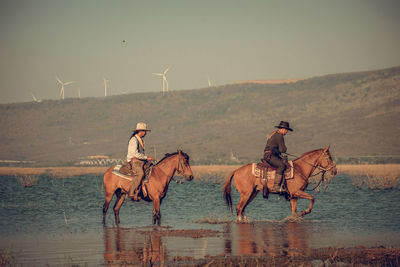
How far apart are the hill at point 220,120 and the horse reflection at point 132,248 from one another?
62.3 meters

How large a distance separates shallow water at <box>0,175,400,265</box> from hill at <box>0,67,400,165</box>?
175 feet

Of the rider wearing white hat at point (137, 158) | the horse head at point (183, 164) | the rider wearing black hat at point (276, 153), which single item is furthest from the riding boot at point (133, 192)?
the rider wearing black hat at point (276, 153)

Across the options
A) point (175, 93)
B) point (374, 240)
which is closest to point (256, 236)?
point (374, 240)

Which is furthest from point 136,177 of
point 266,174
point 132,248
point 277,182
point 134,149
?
point 132,248

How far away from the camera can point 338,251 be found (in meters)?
12.6

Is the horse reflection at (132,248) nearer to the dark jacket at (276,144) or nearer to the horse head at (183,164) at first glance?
the horse head at (183,164)

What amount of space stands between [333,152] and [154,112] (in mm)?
51635

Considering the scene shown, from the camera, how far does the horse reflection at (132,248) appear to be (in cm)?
1188

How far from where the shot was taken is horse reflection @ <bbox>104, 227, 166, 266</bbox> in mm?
Result: 11875

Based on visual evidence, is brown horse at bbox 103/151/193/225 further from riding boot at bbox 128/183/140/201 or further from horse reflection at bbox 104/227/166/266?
horse reflection at bbox 104/227/166/266

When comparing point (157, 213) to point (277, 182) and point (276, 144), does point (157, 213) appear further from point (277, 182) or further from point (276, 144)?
point (276, 144)

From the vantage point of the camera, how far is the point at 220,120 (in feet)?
380

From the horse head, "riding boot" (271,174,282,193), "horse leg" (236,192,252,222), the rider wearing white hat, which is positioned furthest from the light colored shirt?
"riding boot" (271,174,282,193)

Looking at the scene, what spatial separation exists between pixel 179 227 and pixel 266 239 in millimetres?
3276
